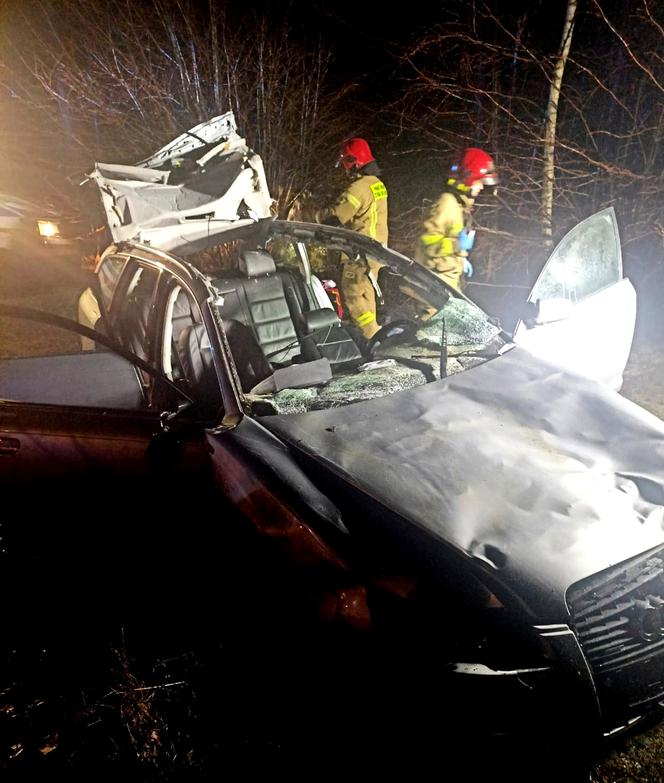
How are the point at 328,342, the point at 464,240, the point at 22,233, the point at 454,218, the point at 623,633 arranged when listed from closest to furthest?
the point at 623,633, the point at 328,342, the point at 454,218, the point at 464,240, the point at 22,233

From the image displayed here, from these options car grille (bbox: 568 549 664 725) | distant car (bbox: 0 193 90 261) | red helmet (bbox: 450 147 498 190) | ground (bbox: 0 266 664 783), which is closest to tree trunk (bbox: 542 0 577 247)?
red helmet (bbox: 450 147 498 190)

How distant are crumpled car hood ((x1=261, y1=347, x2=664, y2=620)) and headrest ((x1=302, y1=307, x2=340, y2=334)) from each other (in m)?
1.06

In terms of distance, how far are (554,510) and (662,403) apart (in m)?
3.39

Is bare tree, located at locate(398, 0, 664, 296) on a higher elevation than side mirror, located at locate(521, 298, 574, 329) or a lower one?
higher

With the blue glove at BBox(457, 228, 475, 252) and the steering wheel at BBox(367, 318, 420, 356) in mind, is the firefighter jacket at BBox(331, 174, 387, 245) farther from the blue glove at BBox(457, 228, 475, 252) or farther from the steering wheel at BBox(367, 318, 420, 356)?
the steering wheel at BBox(367, 318, 420, 356)

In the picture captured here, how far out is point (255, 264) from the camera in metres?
3.79

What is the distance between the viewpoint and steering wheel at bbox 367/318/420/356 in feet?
10.8

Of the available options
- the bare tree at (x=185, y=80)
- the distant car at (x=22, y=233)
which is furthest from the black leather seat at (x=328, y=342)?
the distant car at (x=22, y=233)

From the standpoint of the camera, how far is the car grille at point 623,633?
5.64 ft

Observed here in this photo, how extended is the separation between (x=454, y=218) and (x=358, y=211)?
0.89 m

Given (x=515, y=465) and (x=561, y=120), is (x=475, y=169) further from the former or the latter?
(x=515, y=465)

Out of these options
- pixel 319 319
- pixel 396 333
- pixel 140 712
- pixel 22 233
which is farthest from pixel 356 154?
pixel 22 233

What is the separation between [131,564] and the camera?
2.77m

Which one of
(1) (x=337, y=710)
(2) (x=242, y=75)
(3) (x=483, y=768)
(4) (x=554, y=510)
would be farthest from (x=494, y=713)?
(2) (x=242, y=75)
